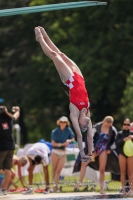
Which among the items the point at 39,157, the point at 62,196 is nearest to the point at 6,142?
the point at 39,157

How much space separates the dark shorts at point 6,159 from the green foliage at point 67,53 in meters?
19.7

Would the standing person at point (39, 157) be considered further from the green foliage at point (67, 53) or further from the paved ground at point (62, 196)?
the green foliage at point (67, 53)

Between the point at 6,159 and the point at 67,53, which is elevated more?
the point at 67,53

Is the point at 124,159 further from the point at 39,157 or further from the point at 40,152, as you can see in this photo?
the point at 40,152

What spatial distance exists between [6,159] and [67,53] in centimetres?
2174

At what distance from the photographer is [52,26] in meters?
38.8

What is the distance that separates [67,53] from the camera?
36562mm

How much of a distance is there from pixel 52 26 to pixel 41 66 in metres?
3.96

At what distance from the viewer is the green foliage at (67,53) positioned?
1393 inches

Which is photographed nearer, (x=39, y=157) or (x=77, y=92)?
(x=77, y=92)

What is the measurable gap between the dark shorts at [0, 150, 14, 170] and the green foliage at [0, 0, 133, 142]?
64.6 ft

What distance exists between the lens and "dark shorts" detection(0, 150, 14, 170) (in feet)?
49.5

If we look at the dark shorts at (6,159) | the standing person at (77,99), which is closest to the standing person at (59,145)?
the dark shorts at (6,159)

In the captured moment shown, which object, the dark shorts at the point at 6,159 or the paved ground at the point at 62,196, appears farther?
the dark shorts at the point at 6,159
